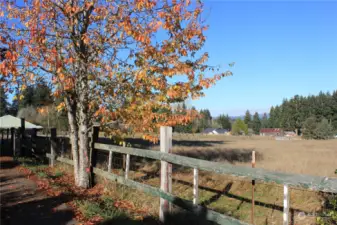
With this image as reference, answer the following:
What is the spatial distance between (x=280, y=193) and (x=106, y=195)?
501cm

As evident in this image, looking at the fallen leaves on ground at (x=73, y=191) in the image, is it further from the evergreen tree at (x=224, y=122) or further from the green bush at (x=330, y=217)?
the evergreen tree at (x=224, y=122)

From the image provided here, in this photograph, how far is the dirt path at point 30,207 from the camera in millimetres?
6062

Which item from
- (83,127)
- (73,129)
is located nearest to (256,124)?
(73,129)

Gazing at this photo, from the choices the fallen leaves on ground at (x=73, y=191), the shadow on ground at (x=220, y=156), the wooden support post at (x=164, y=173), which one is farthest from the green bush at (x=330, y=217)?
the shadow on ground at (x=220, y=156)

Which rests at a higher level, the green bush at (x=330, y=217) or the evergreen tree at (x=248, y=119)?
the evergreen tree at (x=248, y=119)

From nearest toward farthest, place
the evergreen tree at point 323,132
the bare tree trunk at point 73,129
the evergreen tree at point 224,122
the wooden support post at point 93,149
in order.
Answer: the wooden support post at point 93,149, the bare tree trunk at point 73,129, the evergreen tree at point 323,132, the evergreen tree at point 224,122

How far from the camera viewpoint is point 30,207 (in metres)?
7.03

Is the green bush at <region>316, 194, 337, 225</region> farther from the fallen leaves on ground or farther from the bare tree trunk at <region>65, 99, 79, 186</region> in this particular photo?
the bare tree trunk at <region>65, 99, 79, 186</region>

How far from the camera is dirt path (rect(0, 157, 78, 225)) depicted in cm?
606

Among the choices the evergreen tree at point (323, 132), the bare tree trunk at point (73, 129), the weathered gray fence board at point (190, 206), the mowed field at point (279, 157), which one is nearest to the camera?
the weathered gray fence board at point (190, 206)

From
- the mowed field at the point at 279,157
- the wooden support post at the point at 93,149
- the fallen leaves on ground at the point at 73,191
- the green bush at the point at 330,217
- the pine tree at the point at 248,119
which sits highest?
the pine tree at the point at 248,119

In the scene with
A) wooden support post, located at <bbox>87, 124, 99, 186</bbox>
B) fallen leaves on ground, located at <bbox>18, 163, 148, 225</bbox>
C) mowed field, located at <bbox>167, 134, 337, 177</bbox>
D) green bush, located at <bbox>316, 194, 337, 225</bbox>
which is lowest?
mowed field, located at <bbox>167, 134, 337, 177</bbox>

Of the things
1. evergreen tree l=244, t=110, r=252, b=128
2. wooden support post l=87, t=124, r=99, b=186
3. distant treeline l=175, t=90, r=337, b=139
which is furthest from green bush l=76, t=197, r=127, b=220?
evergreen tree l=244, t=110, r=252, b=128

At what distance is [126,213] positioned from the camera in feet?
20.9
